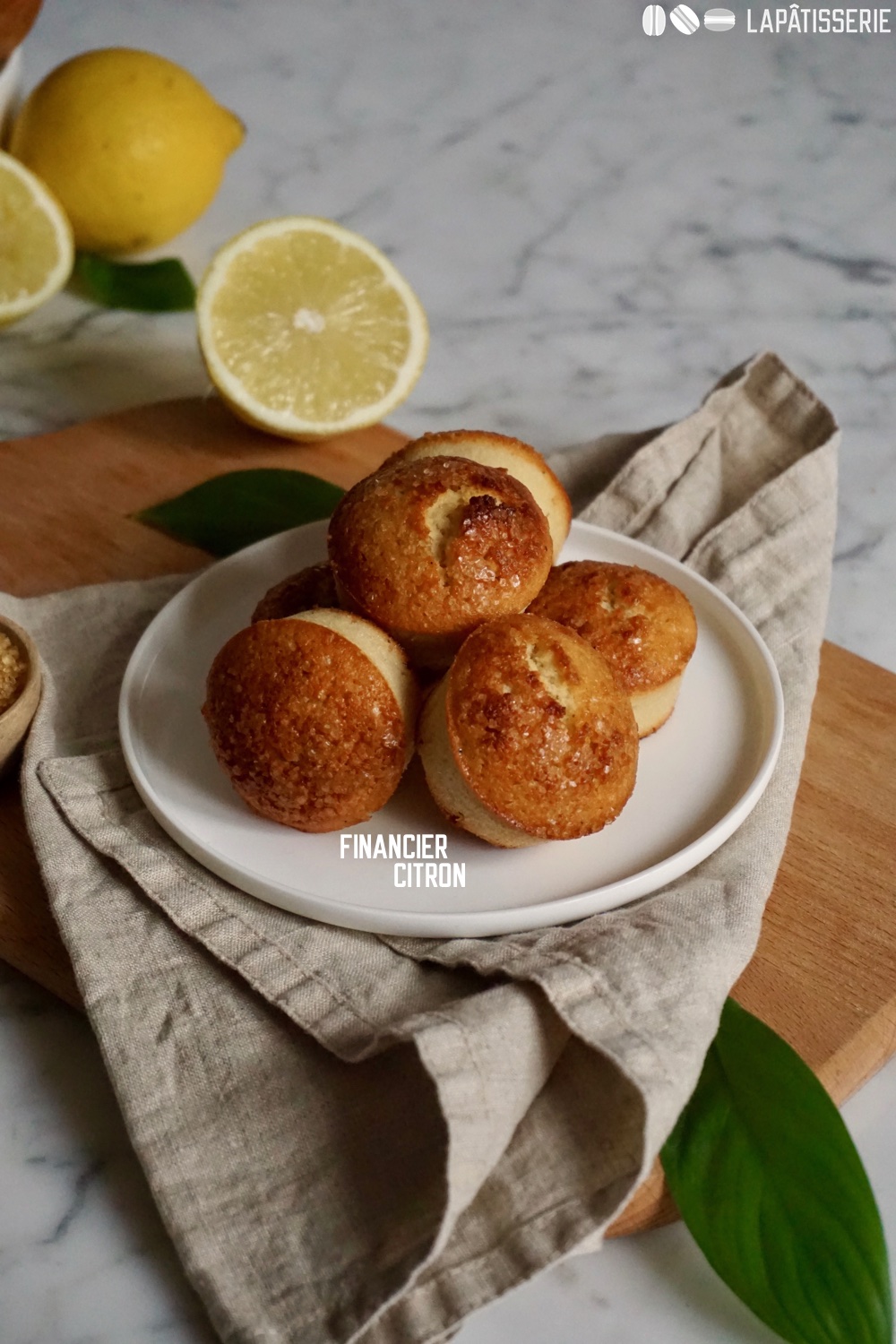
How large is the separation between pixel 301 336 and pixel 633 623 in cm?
111

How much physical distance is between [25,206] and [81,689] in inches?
55.0

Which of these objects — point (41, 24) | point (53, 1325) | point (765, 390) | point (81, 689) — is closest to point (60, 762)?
point (81, 689)

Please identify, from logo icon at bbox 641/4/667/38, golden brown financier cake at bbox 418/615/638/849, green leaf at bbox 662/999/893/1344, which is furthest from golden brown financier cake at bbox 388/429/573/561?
logo icon at bbox 641/4/667/38

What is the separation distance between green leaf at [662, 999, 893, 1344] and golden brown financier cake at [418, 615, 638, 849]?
0.36 metres

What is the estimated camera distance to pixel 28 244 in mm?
3096

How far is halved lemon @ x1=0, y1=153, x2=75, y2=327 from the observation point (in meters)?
3.05

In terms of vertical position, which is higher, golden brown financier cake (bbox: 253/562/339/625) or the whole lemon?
the whole lemon

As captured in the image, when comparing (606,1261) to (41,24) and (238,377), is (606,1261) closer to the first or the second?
(238,377)

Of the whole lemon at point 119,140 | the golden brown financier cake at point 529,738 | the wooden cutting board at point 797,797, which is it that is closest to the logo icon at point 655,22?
the whole lemon at point 119,140

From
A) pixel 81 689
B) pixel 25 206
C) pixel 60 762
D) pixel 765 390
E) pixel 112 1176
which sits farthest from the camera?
pixel 25 206

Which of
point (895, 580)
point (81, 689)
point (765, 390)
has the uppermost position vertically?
point (765, 390)

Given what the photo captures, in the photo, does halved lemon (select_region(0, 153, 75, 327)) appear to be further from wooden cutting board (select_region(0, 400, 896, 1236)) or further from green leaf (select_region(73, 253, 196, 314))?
wooden cutting board (select_region(0, 400, 896, 1236))

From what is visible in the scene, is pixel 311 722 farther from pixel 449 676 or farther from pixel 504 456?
pixel 504 456

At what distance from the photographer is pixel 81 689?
7.27 ft
